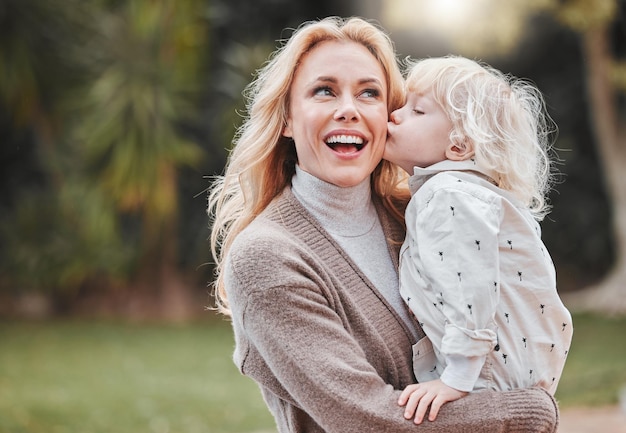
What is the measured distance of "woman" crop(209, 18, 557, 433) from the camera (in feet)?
6.45

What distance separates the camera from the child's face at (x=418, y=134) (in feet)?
7.40

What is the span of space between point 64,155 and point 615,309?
765 cm

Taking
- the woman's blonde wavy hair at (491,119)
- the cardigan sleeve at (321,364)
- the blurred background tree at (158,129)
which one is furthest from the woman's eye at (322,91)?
the blurred background tree at (158,129)

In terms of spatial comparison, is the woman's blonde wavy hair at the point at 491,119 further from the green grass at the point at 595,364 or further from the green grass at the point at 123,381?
the green grass at the point at 595,364

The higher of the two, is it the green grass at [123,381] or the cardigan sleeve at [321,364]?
the cardigan sleeve at [321,364]

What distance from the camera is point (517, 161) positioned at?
7.22ft

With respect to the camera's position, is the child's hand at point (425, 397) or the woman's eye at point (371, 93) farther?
the woman's eye at point (371, 93)

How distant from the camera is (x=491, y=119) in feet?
7.27

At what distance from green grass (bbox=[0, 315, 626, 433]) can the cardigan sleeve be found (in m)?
4.81

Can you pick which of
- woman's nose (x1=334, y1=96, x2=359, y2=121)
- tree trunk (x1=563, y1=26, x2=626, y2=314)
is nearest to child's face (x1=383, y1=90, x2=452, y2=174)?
woman's nose (x1=334, y1=96, x2=359, y2=121)

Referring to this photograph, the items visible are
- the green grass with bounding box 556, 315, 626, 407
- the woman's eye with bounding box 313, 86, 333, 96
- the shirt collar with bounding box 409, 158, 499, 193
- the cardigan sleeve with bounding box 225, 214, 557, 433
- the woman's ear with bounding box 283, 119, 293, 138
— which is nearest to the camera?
the cardigan sleeve with bounding box 225, 214, 557, 433

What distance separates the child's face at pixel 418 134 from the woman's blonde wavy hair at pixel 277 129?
0.32 feet

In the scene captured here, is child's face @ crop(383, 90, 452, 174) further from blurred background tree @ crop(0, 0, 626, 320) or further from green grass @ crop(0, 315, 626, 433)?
blurred background tree @ crop(0, 0, 626, 320)

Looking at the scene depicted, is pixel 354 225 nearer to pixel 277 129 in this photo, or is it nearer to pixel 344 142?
pixel 344 142
